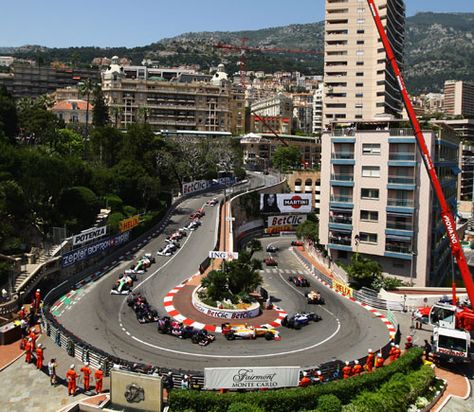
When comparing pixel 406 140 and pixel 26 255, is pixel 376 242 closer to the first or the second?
pixel 406 140

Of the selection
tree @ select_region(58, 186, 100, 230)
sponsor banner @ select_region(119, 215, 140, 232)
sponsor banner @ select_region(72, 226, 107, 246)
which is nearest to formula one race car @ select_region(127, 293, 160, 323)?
sponsor banner @ select_region(72, 226, 107, 246)

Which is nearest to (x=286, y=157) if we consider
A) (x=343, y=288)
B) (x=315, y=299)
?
(x=343, y=288)

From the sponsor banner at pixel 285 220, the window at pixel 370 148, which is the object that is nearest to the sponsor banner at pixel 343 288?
the window at pixel 370 148

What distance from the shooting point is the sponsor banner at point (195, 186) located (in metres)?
102

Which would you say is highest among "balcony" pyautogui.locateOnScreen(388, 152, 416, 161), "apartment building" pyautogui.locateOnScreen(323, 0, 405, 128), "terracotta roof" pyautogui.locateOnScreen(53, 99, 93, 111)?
"apartment building" pyautogui.locateOnScreen(323, 0, 405, 128)

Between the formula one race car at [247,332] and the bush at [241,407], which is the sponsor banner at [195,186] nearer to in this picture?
the formula one race car at [247,332]

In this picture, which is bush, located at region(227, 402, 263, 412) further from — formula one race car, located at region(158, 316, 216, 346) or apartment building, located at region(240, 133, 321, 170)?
apartment building, located at region(240, 133, 321, 170)

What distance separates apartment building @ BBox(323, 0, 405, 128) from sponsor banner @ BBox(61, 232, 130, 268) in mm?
70232

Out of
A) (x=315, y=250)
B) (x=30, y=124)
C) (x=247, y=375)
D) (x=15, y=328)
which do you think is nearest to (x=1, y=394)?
(x=15, y=328)

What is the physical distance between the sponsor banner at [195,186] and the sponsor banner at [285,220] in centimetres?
1737

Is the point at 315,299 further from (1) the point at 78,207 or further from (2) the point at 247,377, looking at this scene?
(1) the point at 78,207

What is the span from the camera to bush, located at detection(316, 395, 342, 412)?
26594mm

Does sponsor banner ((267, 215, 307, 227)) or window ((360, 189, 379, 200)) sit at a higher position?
window ((360, 189, 379, 200))

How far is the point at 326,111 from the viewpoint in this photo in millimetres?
128875
